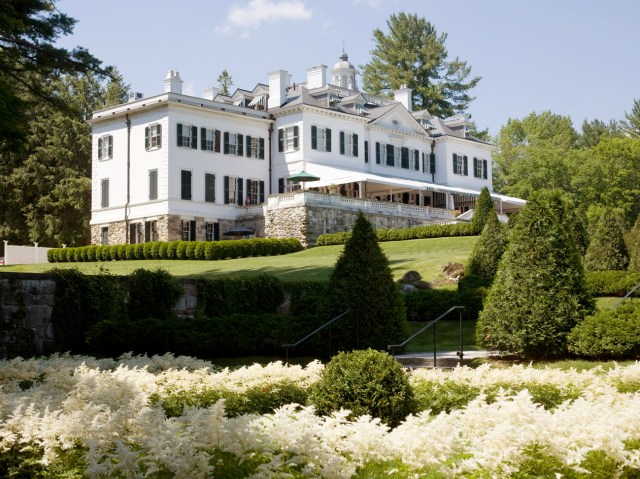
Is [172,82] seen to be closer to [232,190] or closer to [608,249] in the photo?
[232,190]

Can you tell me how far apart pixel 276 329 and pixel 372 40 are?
6413cm

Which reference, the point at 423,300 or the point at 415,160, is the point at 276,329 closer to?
the point at 423,300

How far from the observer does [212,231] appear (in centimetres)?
4584

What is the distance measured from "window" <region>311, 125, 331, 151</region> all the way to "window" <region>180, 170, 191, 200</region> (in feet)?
25.1

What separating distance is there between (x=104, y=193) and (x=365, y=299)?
34.8m

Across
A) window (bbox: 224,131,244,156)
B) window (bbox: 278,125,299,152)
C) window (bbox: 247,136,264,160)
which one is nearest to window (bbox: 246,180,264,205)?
window (bbox: 247,136,264,160)

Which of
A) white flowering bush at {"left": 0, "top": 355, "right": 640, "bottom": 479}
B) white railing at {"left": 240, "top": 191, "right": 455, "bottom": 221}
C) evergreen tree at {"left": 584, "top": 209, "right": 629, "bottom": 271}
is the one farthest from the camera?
white railing at {"left": 240, "top": 191, "right": 455, "bottom": 221}

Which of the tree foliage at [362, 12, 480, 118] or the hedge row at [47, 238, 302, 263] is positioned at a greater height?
the tree foliage at [362, 12, 480, 118]

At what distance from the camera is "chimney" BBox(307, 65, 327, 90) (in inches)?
2200

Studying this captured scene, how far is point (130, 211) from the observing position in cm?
4678

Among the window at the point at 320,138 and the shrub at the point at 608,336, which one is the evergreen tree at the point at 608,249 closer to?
the shrub at the point at 608,336

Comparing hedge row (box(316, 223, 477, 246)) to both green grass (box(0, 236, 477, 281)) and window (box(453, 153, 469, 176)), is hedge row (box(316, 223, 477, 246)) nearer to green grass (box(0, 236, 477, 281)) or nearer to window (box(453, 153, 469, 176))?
green grass (box(0, 236, 477, 281))

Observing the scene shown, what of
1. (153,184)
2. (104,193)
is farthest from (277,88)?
(104,193)

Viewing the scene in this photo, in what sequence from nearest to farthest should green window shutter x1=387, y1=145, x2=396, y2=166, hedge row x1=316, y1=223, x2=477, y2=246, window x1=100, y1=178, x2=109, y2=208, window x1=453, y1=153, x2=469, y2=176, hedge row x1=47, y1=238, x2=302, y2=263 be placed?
hedge row x1=47, y1=238, x2=302, y2=263
hedge row x1=316, y1=223, x2=477, y2=246
window x1=100, y1=178, x2=109, y2=208
green window shutter x1=387, y1=145, x2=396, y2=166
window x1=453, y1=153, x2=469, y2=176
